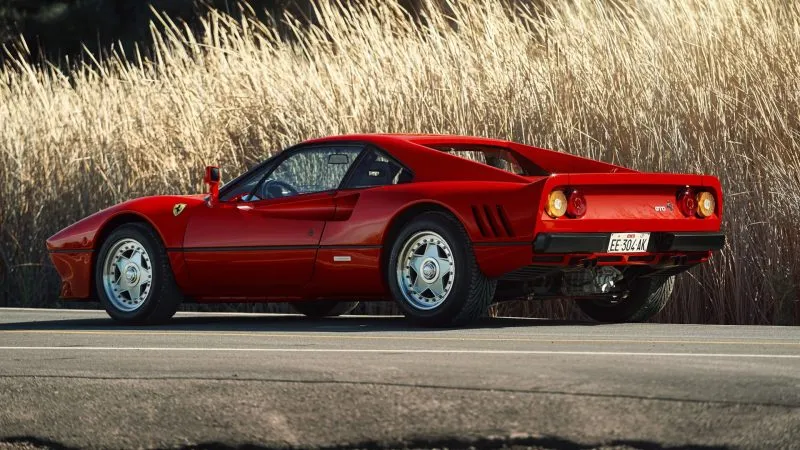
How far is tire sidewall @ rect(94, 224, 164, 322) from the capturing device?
34.4 ft

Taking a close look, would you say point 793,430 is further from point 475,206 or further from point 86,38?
point 86,38

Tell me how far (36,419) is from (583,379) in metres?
2.20

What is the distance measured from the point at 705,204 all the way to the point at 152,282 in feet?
12.1

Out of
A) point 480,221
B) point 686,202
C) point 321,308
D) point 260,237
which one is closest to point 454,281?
point 480,221

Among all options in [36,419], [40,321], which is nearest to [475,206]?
[36,419]

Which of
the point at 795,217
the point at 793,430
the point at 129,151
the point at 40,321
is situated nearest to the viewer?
the point at 793,430

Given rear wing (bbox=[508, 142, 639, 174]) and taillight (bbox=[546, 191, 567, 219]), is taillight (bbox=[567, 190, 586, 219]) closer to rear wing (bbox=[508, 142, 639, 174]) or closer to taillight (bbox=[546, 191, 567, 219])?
taillight (bbox=[546, 191, 567, 219])

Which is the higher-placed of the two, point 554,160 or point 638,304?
point 554,160

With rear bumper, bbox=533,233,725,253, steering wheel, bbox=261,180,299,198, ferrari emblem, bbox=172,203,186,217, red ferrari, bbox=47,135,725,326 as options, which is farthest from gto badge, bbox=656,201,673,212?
ferrari emblem, bbox=172,203,186,217

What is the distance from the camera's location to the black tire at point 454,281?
29.5 feet

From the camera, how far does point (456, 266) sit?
29.5ft

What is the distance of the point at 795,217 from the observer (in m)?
10.8

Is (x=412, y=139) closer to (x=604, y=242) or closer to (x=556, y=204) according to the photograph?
(x=556, y=204)

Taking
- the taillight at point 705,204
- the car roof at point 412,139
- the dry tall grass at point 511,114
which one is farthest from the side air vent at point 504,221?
the dry tall grass at point 511,114
